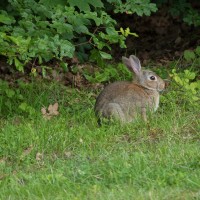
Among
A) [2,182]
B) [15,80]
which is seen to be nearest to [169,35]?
[15,80]

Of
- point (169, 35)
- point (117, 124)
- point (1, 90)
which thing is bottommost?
point (169, 35)

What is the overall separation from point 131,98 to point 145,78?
62cm

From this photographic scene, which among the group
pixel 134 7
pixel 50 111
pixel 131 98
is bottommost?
pixel 50 111

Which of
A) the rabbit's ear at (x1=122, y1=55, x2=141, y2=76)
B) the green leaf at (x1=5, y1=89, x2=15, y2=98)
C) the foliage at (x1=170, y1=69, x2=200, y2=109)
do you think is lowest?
the green leaf at (x1=5, y1=89, x2=15, y2=98)

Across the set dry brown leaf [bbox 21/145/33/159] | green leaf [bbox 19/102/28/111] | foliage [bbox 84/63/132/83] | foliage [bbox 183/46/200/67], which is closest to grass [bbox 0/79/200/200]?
dry brown leaf [bbox 21/145/33/159]

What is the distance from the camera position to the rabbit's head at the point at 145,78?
888cm

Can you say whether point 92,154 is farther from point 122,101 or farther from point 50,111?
point 50,111

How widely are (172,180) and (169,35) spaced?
7.24 m

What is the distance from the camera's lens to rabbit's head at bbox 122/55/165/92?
29.1 ft

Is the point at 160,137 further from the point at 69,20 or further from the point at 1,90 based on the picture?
the point at 1,90

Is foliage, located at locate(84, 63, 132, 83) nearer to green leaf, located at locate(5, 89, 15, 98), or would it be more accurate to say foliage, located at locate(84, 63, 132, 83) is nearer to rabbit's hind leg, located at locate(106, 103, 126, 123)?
green leaf, located at locate(5, 89, 15, 98)

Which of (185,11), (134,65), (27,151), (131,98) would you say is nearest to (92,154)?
(27,151)

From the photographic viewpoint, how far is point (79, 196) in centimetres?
568

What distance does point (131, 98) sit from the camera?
27.6ft
